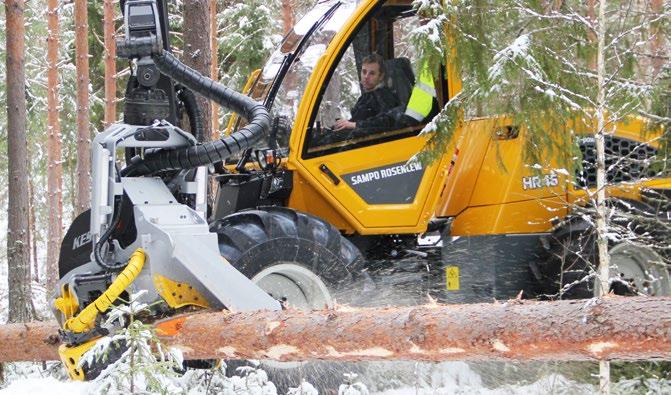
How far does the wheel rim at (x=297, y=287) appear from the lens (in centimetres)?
579

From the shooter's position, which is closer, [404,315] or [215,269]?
[404,315]

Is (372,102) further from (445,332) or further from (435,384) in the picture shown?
(445,332)

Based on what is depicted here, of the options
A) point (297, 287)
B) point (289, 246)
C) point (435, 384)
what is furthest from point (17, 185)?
point (435, 384)

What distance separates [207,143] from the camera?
16.7 ft

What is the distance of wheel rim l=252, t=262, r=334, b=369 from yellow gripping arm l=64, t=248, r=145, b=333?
1248mm

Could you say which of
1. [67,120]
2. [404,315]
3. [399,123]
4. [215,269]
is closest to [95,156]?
[215,269]

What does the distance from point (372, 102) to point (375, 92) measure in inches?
3.5

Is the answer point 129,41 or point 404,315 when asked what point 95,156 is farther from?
point 404,315

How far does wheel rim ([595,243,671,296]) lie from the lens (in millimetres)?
6773

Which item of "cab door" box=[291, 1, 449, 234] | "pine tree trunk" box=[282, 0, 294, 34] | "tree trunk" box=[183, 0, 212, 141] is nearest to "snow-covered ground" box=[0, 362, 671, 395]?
"cab door" box=[291, 1, 449, 234]

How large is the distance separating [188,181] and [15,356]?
2.03 meters

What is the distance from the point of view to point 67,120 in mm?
24250

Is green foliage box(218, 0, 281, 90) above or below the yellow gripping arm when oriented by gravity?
above

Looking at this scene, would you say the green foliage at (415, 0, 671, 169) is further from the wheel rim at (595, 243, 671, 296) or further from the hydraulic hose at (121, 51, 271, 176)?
the hydraulic hose at (121, 51, 271, 176)
